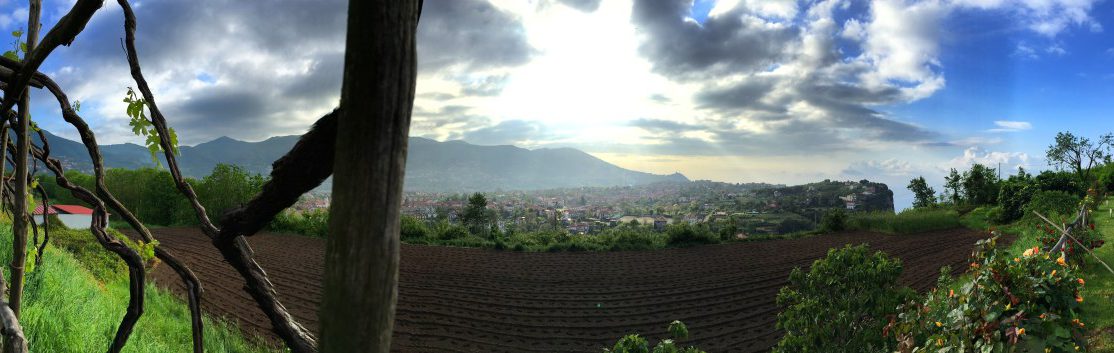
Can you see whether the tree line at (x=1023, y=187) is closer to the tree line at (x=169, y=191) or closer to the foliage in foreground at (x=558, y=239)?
the foliage in foreground at (x=558, y=239)

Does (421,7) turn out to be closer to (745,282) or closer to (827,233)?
(745,282)

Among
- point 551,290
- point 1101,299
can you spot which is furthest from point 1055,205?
point 551,290

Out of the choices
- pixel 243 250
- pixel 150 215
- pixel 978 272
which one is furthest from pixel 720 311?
pixel 150 215

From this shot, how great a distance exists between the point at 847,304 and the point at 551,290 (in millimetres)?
8435

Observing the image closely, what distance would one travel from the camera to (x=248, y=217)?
4.09ft

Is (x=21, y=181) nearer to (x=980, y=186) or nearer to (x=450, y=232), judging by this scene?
(x=450, y=232)

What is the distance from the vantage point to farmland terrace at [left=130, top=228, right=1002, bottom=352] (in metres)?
8.30

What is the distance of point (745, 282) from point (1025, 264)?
10.7 meters

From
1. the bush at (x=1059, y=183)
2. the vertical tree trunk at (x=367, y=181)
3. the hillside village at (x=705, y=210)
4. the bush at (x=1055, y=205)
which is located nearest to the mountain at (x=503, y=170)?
the hillside village at (x=705, y=210)

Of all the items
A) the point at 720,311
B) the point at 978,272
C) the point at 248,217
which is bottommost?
the point at 720,311

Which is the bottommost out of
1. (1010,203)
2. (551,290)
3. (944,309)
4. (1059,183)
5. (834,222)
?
(551,290)

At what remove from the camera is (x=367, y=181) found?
2.19 feet

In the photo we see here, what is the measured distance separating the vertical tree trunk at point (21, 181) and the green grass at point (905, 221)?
2996 centimetres

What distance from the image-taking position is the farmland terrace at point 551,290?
8.30 metres
